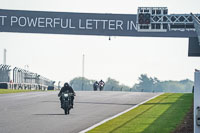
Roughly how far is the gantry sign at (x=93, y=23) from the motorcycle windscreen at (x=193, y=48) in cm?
107

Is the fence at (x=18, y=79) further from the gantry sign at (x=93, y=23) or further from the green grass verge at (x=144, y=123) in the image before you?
the green grass verge at (x=144, y=123)

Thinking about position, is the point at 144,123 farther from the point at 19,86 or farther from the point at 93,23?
the point at 19,86

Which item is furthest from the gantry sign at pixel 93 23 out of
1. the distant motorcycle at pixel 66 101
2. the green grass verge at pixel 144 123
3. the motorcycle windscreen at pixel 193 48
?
the green grass verge at pixel 144 123

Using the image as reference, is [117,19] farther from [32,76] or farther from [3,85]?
[32,76]

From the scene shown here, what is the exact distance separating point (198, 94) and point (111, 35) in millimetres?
38277

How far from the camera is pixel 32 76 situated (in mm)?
71625

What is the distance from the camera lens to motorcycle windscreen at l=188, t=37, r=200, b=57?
44991 millimetres

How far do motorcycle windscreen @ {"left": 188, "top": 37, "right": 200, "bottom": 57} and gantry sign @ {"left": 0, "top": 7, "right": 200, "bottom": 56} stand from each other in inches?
42.2

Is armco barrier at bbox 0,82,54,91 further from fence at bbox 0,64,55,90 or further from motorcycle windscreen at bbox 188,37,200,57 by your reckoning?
motorcycle windscreen at bbox 188,37,200,57

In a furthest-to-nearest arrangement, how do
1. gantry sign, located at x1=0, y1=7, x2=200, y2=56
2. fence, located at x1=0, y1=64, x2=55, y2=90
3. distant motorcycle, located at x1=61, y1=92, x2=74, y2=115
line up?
fence, located at x1=0, y1=64, x2=55, y2=90 → gantry sign, located at x1=0, y1=7, x2=200, y2=56 → distant motorcycle, located at x1=61, y1=92, x2=74, y2=115

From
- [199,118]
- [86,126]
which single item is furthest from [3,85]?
[199,118]

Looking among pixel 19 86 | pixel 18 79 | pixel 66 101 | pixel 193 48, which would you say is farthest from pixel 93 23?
pixel 66 101

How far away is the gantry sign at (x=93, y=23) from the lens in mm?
49406

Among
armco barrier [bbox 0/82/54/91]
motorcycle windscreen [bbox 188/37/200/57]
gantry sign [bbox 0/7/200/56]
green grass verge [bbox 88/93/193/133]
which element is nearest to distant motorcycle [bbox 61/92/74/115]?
green grass verge [bbox 88/93/193/133]
